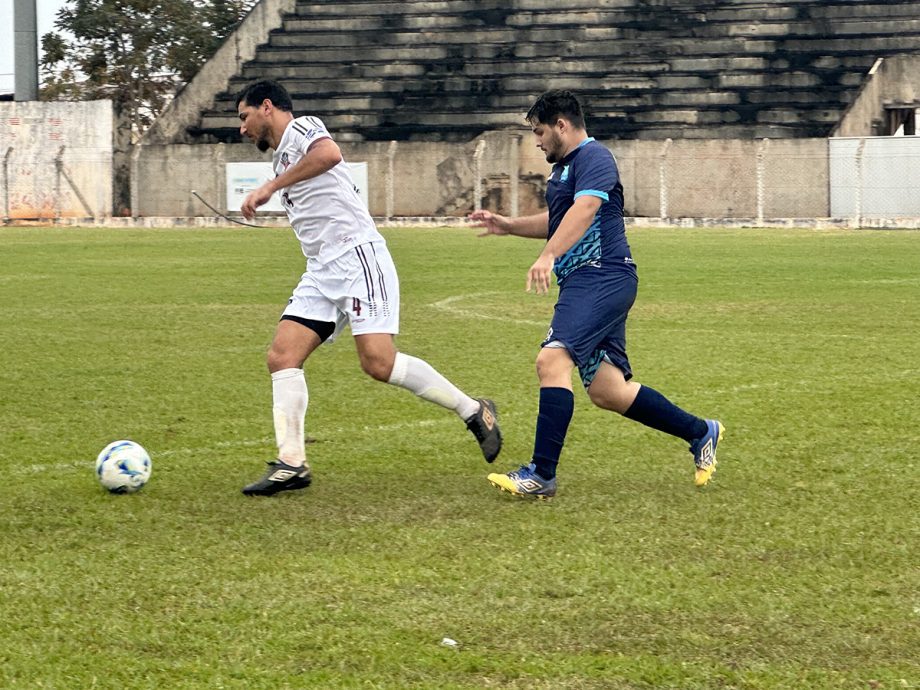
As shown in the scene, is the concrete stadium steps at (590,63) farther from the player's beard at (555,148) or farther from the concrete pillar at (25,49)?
the player's beard at (555,148)

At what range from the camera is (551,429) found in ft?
21.9

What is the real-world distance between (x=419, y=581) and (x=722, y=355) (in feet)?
23.7

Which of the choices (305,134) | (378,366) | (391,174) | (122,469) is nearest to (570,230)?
(378,366)

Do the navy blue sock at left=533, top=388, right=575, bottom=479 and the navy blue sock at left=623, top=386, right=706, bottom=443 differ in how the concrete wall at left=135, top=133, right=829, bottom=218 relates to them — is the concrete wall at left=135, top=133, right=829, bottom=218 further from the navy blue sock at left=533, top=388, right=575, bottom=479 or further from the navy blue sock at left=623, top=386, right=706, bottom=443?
the navy blue sock at left=533, top=388, right=575, bottom=479

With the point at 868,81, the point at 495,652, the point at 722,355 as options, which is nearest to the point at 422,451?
the point at 495,652

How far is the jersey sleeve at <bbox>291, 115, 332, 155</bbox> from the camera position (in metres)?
7.02

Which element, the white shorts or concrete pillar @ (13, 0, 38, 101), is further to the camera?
concrete pillar @ (13, 0, 38, 101)

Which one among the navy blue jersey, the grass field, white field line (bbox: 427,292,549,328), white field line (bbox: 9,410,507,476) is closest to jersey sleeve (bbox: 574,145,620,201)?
the navy blue jersey

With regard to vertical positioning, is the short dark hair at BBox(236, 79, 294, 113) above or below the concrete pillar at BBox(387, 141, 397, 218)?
below

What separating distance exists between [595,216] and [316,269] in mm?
1294

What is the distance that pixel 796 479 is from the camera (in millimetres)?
7094

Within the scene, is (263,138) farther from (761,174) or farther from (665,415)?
(761,174)

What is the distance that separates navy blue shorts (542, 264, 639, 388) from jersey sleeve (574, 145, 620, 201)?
356 millimetres

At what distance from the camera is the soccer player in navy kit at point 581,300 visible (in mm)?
6641
